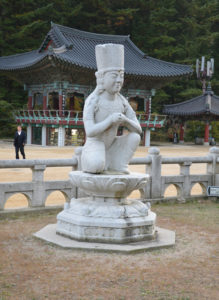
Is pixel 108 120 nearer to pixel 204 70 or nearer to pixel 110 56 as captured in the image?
pixel 110 56

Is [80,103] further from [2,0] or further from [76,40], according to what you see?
[2,0]

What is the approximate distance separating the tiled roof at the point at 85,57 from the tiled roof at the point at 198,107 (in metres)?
3.98

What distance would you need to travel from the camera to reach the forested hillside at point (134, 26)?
33.2 metres

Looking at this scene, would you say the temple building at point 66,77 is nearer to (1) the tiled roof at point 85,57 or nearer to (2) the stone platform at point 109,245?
(1) the tiled roof at point 85,57

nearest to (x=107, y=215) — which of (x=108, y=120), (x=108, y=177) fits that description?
(x=108, y=177)

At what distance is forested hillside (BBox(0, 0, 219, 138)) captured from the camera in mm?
33188

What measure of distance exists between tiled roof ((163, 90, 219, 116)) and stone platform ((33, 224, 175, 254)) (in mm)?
26345

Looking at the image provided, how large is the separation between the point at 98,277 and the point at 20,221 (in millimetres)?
2949

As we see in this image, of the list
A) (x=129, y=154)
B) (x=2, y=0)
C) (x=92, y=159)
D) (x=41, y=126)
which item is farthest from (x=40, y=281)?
(x=2, y=0)

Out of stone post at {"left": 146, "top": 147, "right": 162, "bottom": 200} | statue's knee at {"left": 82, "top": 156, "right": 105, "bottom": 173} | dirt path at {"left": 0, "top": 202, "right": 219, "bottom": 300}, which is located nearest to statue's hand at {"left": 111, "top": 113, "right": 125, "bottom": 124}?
statue's knee at {"left": 82, "top": 156, "right": 105, "bottom": 173}

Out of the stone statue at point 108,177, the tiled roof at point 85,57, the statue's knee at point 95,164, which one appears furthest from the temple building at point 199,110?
the statue's knee at point 95,164

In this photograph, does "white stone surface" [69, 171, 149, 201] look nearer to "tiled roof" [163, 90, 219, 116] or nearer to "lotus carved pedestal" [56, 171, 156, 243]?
"lotus carved pedestal" [56, 171, 156, 243]

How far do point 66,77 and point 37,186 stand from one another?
19.6 metres

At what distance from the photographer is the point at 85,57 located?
27453mm
